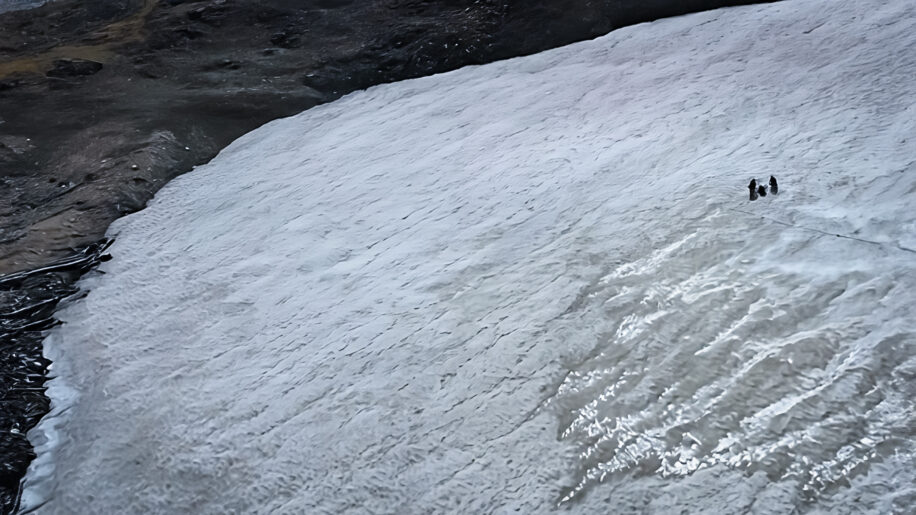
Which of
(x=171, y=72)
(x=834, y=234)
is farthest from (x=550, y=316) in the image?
(x=171, y=72)

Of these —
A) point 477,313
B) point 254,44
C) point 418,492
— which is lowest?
point 418,492

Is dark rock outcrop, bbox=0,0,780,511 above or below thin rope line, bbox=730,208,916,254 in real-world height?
above

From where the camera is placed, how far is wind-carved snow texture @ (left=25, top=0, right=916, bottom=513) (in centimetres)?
138

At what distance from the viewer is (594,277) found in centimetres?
175

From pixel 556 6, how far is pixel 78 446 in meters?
2.46

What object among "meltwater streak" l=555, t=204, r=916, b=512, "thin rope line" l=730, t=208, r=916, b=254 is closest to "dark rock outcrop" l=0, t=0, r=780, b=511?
"meltwater streak" l=555, t=204, r=916, b=512

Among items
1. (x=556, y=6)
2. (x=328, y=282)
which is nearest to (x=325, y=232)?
(x=328, y=282)

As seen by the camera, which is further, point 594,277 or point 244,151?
point 244,151

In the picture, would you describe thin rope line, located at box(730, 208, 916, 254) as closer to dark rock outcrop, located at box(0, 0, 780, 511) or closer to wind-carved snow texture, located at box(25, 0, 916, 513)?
wind-carved snow texture, located at box(25, 0, 916, 513)

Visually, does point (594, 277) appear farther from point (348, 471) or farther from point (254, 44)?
point (254, 44)

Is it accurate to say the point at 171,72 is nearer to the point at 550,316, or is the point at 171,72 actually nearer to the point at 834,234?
the point at 550,316

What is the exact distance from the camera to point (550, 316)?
67.0 inches

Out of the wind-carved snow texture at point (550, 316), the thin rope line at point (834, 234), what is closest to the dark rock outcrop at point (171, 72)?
the wind-carved snow texture at point (550, 316)

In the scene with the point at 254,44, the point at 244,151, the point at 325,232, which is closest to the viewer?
the point at 325,232
